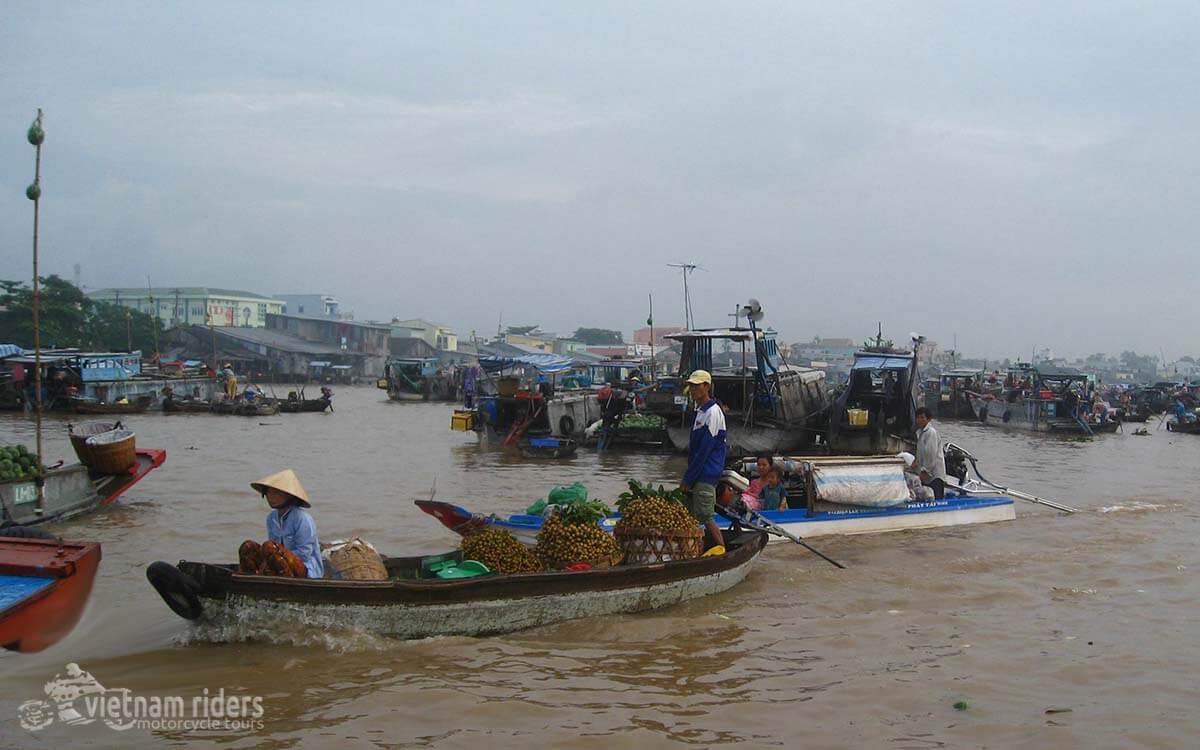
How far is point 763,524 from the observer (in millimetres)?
8625

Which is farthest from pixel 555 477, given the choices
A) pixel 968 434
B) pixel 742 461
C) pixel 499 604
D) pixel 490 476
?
pixel 968 434

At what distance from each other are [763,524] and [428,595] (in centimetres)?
397

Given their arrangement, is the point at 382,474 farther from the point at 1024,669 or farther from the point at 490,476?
the point at 1024,669

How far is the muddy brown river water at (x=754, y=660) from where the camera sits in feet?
15.7

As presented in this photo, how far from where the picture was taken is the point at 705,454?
7156 millimetres

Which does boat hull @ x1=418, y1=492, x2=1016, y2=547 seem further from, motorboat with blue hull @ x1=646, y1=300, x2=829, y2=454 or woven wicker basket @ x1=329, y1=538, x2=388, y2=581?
motorboat with blue hull @ x1=646, y1=300, x2=829, y2=454

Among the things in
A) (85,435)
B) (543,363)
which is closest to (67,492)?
(85,435)

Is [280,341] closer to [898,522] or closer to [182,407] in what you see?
[182,407]

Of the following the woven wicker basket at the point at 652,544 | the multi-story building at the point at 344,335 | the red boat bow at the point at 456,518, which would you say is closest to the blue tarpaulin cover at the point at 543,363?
the red boat bow at the point at 456,518

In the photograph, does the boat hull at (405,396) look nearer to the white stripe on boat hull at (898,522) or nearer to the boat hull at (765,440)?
the boat hull at (765,440)

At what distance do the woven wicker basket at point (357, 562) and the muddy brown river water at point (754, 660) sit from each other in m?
0.45

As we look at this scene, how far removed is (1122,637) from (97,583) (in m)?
8.34

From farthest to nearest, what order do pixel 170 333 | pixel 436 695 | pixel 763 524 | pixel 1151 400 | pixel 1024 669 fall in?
pixel 170 333 < pixel 1151 400 < pixel 763 524 < pixel 1024 669 < pixel 436 695

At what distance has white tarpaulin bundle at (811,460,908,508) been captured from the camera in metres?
9.45
